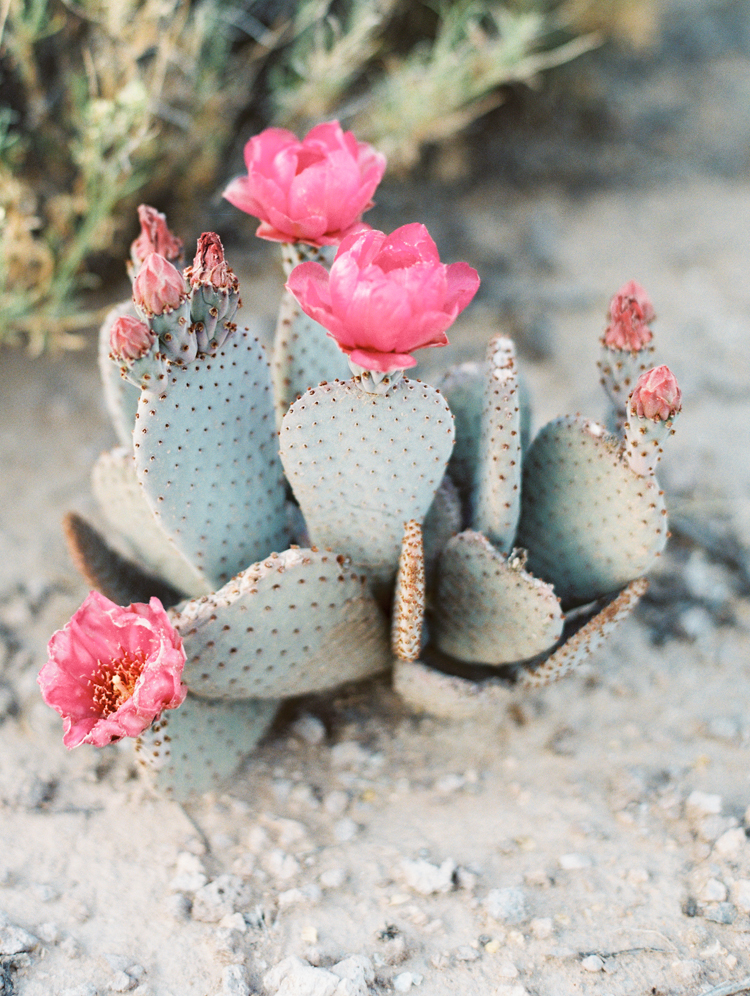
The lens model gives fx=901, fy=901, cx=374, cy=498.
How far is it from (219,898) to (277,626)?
50 centimetres

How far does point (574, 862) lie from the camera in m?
1.68

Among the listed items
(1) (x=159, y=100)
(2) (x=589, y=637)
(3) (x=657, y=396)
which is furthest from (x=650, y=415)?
(1) (x=159, y=100)

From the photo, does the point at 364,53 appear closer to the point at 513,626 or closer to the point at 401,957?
the point at 513,626

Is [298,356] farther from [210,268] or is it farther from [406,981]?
[406,981]

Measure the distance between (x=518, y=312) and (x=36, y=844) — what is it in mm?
2338

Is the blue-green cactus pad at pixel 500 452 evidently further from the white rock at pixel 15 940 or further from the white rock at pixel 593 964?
the white rock at pixel 15 940

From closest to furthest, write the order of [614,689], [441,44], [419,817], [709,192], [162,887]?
[162,887] → [419,817] → [614,689] → [441,44] → [709,192]

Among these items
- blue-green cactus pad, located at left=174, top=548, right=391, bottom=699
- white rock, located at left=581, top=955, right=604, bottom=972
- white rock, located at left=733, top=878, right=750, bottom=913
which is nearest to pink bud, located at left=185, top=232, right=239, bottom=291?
blue-green cactus pad, located at left=174, top=548, right=391, bottom=699

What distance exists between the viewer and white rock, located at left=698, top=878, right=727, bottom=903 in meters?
1.60

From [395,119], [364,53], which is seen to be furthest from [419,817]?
[364,53]

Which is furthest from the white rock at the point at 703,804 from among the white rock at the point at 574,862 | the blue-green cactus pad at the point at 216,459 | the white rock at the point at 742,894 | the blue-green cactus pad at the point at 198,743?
the blue-green cactus pad at the point at 216,459

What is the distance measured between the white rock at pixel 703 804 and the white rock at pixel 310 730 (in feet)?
2.50

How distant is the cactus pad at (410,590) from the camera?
1557 millimetres

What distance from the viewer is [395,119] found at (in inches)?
119
